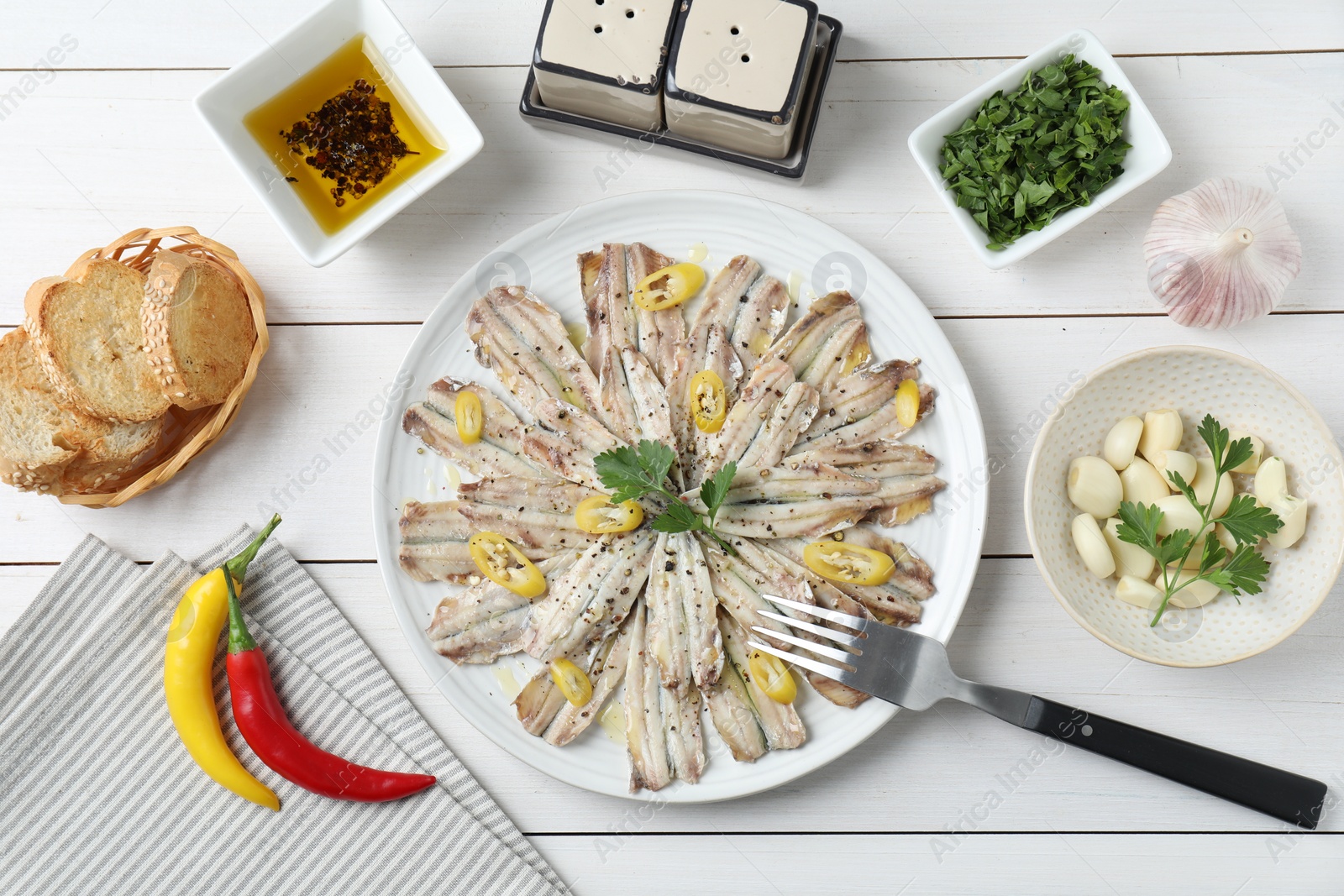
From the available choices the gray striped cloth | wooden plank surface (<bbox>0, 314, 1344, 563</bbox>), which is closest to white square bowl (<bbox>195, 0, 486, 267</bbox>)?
wooden plank surface (<bbox>0, 314, 1344, 563</bbox>)

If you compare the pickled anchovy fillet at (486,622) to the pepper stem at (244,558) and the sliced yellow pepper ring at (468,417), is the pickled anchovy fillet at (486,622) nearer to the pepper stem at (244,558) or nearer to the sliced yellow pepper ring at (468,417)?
the sliced yellow pepper ring at (468,417)

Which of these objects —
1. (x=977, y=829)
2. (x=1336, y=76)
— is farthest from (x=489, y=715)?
(x=1336, y=76)

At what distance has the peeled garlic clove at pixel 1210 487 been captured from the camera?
235cm

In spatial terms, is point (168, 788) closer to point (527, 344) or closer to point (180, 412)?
point (180, 412)

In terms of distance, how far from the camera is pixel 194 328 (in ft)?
8.07

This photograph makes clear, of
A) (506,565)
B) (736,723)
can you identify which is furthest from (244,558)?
(736,723)

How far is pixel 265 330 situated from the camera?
8.45ft

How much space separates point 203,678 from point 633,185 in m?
1.94

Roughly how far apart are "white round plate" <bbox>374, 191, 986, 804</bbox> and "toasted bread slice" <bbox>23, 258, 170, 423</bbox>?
2.27 ft

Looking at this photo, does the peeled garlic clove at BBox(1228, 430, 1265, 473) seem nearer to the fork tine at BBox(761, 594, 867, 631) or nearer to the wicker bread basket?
the fork tine at BBox(761, 594, 867, 631)

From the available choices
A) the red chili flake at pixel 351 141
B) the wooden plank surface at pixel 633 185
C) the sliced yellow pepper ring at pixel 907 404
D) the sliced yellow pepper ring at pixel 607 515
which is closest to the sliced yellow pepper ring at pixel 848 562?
the sliced yellow pepper ring at pixel 907 404

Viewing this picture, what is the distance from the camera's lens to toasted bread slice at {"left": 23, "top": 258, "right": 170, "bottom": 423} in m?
2.43

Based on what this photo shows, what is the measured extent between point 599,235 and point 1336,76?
2271 millimetres

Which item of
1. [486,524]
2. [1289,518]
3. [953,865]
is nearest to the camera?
[1289,518]
